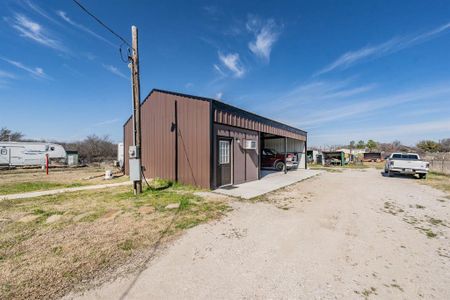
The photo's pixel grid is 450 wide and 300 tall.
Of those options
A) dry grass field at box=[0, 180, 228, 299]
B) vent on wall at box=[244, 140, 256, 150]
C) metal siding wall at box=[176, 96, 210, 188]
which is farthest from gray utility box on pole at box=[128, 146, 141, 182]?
vent on wall at box=[244, 140, 256, 150]

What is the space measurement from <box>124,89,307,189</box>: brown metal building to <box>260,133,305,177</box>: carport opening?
3956 mm

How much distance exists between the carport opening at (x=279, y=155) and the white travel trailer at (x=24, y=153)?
2097 cm

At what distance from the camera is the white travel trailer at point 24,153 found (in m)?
18.2

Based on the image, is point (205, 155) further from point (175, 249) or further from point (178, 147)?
point (175, 249)

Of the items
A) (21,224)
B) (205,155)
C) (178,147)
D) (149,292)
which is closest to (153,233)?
(149,292)

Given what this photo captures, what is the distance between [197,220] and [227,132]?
5.03 m

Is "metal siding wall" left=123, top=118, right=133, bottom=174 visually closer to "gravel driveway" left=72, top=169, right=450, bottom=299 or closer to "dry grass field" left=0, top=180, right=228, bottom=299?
"dry grass field" left=0, top=180, right=228, bottom=299

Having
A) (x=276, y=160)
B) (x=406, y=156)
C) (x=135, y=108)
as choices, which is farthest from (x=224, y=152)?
(x=406, y=156)

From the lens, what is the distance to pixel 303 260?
10.3ft

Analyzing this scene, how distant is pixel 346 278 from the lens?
2.68m

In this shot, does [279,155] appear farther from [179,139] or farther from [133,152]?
[133,152]

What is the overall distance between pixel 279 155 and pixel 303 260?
14.1 meters

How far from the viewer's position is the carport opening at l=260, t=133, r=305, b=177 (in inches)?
645

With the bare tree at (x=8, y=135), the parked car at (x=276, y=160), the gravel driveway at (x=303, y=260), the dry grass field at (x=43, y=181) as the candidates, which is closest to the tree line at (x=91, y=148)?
the bare tree at (x=8, y=135)
